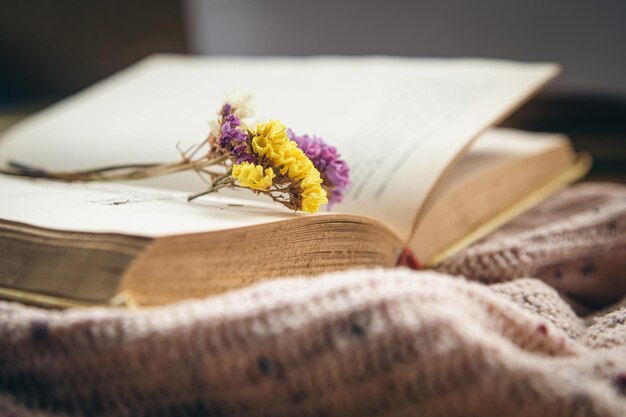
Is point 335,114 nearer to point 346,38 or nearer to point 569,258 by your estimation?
point 569,258

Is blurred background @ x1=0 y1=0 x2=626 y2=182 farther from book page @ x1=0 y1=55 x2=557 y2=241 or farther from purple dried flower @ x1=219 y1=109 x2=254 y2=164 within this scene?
purple dried flower @ x1=219 y1=109 x2=254 y2=164

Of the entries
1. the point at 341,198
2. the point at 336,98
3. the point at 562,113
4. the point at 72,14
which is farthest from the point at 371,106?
the point at 72,14

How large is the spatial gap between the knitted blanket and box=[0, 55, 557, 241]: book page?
0.17 metres

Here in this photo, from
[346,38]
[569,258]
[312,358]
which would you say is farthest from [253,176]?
[346,38]

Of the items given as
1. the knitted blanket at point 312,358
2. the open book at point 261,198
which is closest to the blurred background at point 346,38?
the open book at point 261,198

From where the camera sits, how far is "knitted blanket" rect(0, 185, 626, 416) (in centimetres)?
26

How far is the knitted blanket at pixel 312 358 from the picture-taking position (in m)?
0.26

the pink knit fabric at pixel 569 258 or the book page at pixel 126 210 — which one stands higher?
the book page at pixel 126 210

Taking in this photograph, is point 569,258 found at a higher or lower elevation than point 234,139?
lower

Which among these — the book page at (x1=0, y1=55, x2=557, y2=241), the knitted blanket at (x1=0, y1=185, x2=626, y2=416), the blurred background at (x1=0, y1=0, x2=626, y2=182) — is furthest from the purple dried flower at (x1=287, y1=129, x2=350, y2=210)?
the blurred background at (x1=0, y1=0, x2=626, y2=182)

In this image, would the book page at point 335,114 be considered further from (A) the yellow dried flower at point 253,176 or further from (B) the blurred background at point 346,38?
(B) the blurred background at point 346,38

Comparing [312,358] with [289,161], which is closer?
[312,358]

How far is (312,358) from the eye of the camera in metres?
0.27

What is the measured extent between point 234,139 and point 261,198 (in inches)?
1.6
